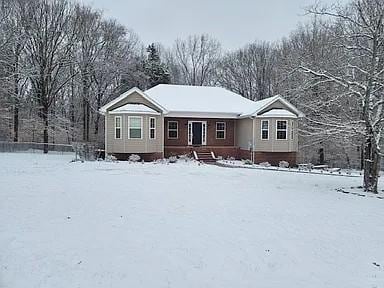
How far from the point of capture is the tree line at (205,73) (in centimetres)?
1465

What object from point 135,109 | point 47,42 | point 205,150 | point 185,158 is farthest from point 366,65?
point 47,42

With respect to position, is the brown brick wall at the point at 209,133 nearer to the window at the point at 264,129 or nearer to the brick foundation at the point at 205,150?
the brick foundation at the point at 205,150

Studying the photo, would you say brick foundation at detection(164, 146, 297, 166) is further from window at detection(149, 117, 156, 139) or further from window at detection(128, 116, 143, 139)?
window at detection(128, 116, 143, 139)

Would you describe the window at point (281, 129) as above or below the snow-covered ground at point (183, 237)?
above

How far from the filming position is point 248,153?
27453 millimetres

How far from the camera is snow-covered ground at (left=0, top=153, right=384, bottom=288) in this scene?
580cm

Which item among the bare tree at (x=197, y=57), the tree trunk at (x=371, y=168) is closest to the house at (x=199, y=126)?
the tree trunk at (x=371, y=168)

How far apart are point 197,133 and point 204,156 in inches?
80.5

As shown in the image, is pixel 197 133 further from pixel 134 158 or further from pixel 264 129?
pixel 134 158

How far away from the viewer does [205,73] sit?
172 feet

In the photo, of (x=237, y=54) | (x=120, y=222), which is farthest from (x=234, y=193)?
(x=237, y=54)

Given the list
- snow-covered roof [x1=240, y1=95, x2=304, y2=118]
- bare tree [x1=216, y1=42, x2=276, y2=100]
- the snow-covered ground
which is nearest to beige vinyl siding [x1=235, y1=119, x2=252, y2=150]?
snow-covered roof [x1=240, y1=95, x2=304, y2=118]

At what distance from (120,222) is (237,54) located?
45320 millimetres

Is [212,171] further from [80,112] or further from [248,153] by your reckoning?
[80,112]
